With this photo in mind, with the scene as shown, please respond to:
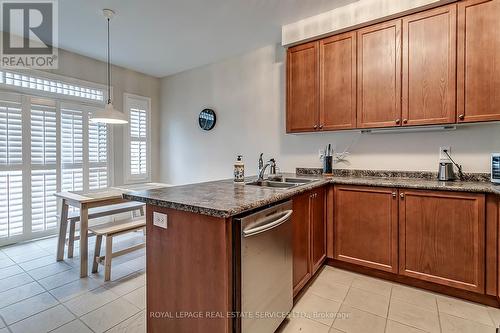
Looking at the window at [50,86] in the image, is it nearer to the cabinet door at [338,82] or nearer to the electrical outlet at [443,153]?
the cabinet door at [338,82]

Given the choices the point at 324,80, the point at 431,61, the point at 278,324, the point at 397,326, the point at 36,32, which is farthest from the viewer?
the point at 36,32

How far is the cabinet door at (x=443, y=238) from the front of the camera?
190cm

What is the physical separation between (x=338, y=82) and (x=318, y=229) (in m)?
1.52

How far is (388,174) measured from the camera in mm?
2682

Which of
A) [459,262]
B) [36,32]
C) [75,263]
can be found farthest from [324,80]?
[36,32]

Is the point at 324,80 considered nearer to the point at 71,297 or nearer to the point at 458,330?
the point at 458,330

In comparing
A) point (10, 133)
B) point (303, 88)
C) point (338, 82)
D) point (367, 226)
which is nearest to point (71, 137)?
point (10, 133)

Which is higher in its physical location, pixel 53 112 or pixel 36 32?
pixel 36 32

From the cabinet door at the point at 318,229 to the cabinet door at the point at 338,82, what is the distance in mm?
778

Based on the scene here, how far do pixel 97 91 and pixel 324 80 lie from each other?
136 inches

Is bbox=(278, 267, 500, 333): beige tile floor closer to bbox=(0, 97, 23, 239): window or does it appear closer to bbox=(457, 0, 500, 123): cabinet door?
bbox=(457, 0, 500, 123): cabinet door

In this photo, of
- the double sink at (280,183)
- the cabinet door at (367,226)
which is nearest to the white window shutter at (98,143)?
the double sink at (280,183)

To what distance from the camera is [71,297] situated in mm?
2059

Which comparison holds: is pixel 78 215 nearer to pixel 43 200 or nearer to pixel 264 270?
pixel 43 200
